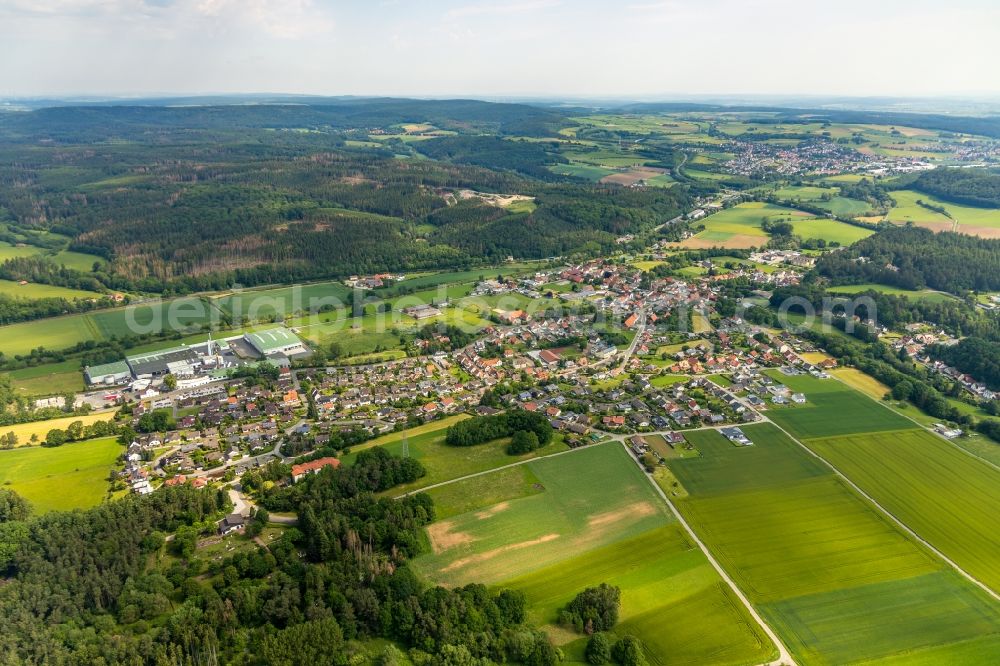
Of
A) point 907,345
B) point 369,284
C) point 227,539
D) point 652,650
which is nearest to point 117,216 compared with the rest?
point 369,284

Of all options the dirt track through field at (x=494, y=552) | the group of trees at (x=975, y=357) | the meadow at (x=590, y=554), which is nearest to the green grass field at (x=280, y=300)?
the meadow at (x=590, y=554)

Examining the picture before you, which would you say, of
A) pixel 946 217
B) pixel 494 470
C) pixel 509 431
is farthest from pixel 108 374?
pixel 946 217

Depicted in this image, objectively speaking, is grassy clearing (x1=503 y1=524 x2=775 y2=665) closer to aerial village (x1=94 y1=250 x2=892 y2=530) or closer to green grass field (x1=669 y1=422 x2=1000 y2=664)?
green grass field (x1=669 y1=422 x2=1000 y2=664)

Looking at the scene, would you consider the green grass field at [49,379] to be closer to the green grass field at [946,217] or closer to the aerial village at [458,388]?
the aerial village at [458,388]

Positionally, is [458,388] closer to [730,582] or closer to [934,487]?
[730,582]

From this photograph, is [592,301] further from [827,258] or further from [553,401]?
[827,258]
